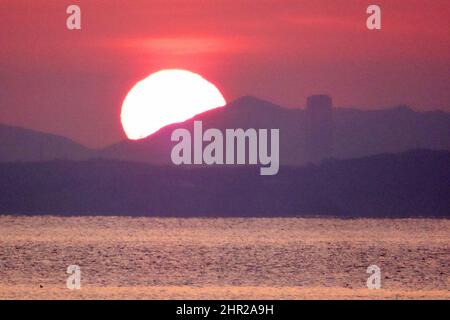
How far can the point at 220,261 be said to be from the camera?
19594 mm

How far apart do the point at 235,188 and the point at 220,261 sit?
3610 cm

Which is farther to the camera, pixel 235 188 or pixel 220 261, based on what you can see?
pixel 235 188

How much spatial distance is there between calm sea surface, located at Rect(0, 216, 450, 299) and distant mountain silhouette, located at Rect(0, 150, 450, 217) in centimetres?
1801

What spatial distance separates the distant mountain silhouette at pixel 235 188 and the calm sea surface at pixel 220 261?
18007 millimetres

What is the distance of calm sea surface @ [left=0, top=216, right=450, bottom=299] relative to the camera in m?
16.0

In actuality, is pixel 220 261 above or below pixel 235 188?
below

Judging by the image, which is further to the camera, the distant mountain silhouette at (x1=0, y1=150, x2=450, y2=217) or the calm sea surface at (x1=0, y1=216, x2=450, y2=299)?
the distant mountain silhouette at (x1=0, y1=150, x2=450, y2=217)

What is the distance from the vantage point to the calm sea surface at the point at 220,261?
15992 mm

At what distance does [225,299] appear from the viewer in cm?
1489

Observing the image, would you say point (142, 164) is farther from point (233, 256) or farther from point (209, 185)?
point (233, 256)

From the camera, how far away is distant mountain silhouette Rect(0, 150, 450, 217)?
48.5 meters

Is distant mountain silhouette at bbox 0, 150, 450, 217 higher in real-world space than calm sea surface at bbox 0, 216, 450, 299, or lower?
higher
